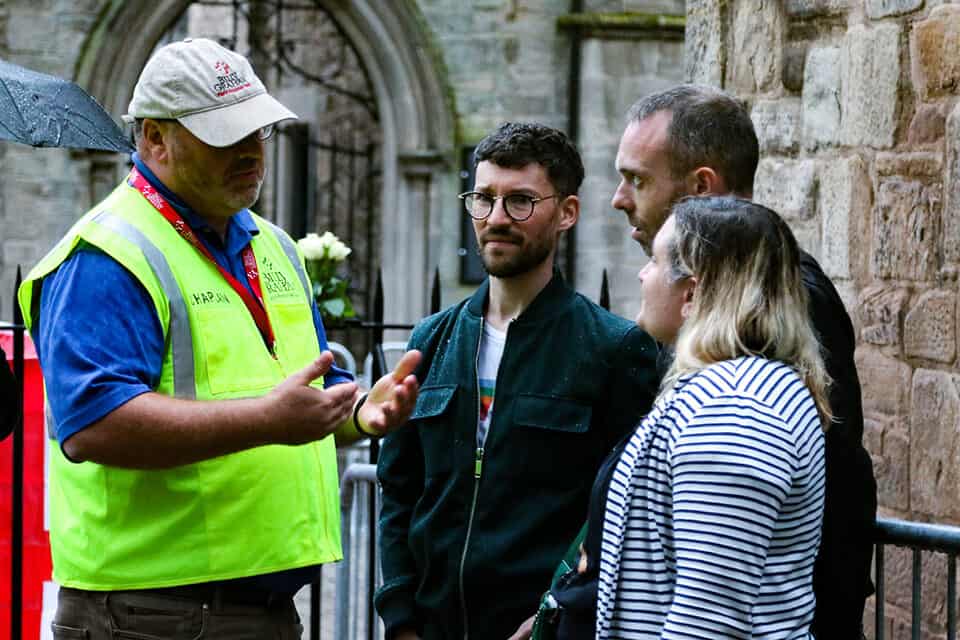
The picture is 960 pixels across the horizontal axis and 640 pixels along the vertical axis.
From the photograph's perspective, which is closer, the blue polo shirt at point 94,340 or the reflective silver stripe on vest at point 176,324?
the blue polo shirt at point 94,340

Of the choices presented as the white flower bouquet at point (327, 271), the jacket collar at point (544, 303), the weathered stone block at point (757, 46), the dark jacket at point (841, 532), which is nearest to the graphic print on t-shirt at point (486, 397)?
the jacket collar at point (544, 303)

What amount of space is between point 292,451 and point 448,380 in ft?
1.31

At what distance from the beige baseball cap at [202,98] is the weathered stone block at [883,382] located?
2.11m

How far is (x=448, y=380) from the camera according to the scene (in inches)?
143

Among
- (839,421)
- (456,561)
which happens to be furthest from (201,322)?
(839,421)

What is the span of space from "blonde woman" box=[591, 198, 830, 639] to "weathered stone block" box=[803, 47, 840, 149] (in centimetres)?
225

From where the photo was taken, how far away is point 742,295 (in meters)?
2.89

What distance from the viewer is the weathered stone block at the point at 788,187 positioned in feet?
17.3

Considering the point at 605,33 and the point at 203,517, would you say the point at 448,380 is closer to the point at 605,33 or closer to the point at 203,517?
the point at 203,517

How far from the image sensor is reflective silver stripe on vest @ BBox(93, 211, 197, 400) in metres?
3.22

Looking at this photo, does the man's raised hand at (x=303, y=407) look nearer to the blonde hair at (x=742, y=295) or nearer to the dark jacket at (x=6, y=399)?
the blonde hair at (x=742, y=295)

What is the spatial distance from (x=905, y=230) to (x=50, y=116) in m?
2.38

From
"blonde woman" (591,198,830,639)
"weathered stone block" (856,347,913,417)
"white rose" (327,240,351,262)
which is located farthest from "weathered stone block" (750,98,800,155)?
"white rose" (327,240,351,262)

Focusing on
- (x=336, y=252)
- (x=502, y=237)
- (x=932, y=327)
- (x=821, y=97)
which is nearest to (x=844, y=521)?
(x=502, y=237)
